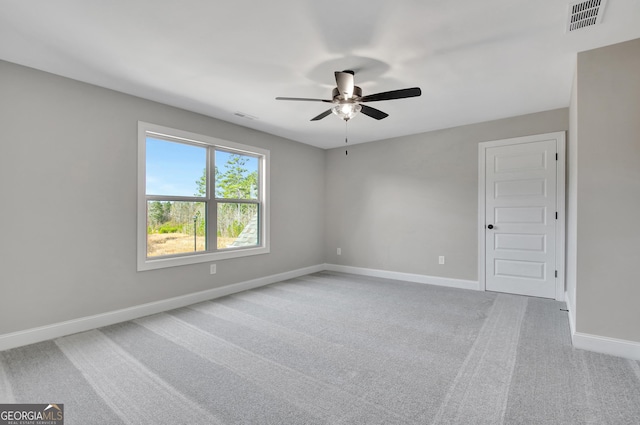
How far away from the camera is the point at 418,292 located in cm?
431

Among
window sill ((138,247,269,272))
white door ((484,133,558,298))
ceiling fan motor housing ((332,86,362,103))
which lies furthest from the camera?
white door ((484,133,558,298))

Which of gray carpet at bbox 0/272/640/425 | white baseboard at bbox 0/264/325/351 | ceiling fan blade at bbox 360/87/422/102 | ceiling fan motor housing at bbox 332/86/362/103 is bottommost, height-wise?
gray carpet at bbox 0/272/640/425

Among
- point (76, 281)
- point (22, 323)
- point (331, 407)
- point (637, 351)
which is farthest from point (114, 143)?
point (637, 351)

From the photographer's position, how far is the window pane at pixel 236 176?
4.30 m

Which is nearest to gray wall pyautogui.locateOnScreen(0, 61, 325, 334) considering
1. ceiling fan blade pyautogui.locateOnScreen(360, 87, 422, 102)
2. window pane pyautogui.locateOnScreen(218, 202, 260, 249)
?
window pane pyautogui.locateOnScreen(218, 202, 260, 249)

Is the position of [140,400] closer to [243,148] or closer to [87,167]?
[87,167]

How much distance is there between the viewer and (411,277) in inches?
197

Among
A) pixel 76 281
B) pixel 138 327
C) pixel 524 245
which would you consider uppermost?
pixel 524 245

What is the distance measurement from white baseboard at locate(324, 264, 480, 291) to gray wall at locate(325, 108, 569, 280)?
8 centimetres

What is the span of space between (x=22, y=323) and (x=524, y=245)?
5.74m

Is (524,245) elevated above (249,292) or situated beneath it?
elevated above

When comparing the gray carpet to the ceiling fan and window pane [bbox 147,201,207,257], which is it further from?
the ceiling fan

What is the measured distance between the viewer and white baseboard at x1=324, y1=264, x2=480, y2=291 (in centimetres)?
449

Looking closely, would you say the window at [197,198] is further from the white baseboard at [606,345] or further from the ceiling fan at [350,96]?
the white baseboard at [606,345]
